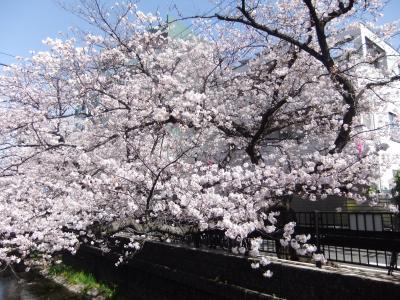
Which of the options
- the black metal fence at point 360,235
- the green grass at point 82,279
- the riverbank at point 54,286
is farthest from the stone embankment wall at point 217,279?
the black metal fence at point 360,235

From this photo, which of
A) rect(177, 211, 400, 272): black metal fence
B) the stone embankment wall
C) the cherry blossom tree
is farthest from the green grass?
rect(177, 211, 400, 272): black metal fence

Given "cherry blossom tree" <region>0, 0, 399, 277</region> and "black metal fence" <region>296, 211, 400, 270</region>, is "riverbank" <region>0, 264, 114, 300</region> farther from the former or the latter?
"black metal fence" <region>296, 211, 400, 270</region>

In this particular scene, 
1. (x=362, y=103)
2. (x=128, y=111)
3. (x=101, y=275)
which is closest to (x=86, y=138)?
(x=128, y=111)

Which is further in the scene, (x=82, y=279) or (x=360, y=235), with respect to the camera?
(x=82, y=279)

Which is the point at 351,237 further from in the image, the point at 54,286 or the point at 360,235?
the point at 54,286

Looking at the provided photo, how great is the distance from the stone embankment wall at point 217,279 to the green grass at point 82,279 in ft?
0.93

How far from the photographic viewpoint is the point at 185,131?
1114 cm

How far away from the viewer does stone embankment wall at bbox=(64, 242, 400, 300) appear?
6.25 metres

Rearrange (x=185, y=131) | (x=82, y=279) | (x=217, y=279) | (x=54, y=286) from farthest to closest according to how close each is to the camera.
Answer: (x=54, y=286) < (x=82, y=279) < (x=185, y=131) < (x=217, y=279)

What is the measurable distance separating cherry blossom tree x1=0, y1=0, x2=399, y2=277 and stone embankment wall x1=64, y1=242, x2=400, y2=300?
0.50 metres

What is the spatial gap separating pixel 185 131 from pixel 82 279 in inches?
297

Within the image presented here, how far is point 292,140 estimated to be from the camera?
40.6 feet

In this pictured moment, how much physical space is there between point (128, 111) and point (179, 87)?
1.57m

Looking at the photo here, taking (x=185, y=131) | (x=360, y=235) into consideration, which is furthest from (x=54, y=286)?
(x=360, y=235)
